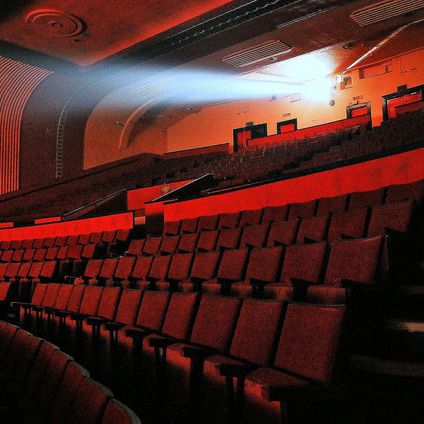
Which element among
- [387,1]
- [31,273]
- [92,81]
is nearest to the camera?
[31,273]

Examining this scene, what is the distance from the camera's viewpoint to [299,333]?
31cm

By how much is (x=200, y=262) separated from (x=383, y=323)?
0.31 metres

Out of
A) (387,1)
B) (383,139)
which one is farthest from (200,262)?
(387,1)

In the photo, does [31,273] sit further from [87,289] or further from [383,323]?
[383,323]

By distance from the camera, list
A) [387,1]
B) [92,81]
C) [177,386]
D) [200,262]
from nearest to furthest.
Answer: [177,386] < [200,262] < [387,1] < [92,81]

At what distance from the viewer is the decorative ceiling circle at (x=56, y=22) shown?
1.53m

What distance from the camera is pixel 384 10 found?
1494mm

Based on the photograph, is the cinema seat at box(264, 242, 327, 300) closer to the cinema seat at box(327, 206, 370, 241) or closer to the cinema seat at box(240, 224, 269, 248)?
the cinema seat at box(327, 206, 370, 241)

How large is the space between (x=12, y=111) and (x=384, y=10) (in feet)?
5.10

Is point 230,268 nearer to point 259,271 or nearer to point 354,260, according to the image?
point 259,271

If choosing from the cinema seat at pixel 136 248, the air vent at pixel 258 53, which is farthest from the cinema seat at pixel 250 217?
the air vent at pixel 258 53

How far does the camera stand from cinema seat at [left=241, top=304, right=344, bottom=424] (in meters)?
0.25

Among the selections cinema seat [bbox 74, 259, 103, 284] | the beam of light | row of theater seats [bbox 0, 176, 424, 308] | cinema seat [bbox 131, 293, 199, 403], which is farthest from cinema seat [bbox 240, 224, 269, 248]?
the beam of light

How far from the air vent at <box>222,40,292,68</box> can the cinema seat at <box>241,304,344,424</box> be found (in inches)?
61.2
